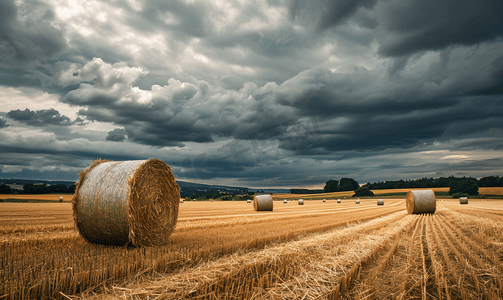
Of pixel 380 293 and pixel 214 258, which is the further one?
pixel 214 258

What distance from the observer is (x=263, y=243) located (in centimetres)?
668

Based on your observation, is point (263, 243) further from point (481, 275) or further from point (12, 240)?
point (12, 240)

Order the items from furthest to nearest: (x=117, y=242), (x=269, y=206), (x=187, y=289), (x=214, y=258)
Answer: (x=269, y=206) → (x=117, y=242) → (x=214, y=258) → (x=187, y=289)

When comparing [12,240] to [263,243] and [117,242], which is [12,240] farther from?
[263,243]

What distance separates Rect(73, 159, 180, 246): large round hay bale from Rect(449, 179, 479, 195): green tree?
7192 cm

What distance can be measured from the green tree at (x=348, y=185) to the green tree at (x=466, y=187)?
29.5 metres

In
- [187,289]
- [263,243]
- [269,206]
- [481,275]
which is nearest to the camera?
[187,289]

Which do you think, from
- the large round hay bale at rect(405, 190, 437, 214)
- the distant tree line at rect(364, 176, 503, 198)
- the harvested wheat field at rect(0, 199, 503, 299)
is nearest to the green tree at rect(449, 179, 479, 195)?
the distant tree line at rect(364, 176, 503, 198)

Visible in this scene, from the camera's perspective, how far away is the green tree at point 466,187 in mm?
59481

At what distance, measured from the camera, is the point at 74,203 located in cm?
650

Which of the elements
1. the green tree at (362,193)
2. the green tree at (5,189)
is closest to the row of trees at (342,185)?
the green tree at (362,193)

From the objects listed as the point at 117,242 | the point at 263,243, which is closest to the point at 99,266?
the point at 117,242

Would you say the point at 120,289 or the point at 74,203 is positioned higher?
the point at 74,203

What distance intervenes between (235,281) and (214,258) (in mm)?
1291
